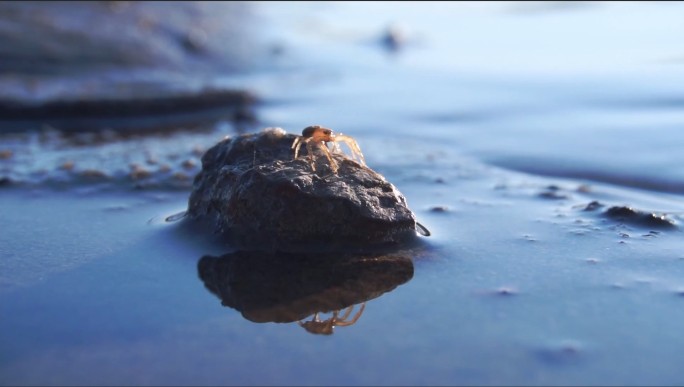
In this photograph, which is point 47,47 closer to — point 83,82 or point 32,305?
→ point 83,82

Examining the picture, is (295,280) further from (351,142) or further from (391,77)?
(391,77)

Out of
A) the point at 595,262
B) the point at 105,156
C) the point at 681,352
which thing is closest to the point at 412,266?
the point at 595,262

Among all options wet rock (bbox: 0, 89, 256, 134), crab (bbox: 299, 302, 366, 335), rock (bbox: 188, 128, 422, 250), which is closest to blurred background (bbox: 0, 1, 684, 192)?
wet rock (bbox: 0, 89, 256, 134)

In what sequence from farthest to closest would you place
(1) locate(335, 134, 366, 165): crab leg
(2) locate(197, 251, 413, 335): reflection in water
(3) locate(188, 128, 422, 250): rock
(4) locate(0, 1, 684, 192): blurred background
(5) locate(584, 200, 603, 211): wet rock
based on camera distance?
(4) locate(0, 1, 684, 192): blurred background < (5) locate(584, 200, 603, 211): wet rock < (1) locate(335, 134, 366, 165): crab leg < (3) locate(188, 128, 422, 250): rock < (2) locate(197, 251, 413, 335): reflection in water

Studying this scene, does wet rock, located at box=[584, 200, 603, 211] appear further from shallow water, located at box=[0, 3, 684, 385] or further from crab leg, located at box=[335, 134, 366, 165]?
crab leg, located at box=[335, 134, 366, 165]

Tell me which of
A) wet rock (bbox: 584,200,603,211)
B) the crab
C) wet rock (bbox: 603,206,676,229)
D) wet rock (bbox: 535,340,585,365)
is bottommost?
the crab

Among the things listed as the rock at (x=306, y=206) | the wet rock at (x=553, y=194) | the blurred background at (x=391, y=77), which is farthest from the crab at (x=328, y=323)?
the blurred background at (x=391, y=77)

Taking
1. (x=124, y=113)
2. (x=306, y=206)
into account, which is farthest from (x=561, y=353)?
(x=124, y=113)
